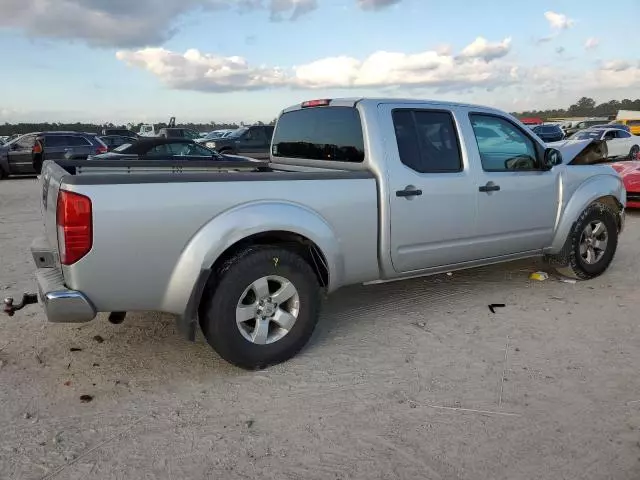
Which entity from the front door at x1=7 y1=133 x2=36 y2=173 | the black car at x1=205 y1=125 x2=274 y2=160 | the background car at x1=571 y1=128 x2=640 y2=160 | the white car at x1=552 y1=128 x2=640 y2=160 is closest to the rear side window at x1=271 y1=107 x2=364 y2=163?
the black car at x1=205 y1=125 x2=274 y2=160

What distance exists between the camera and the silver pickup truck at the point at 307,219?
310cm

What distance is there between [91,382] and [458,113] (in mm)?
3527

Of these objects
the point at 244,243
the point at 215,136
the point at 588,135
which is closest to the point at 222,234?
the point at 244,243

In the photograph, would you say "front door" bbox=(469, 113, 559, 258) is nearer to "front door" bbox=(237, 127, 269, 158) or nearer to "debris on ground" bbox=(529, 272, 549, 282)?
"debris on ground" bbox=(529, 272, 549, 282)

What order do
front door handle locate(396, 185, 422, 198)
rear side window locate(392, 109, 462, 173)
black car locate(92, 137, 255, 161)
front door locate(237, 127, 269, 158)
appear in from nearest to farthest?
front door handle locate(396, 185, 422, 198) → rear side window locate(392, 109, 462, 173) → black car locate(92, 137, 255, 161) → front door locate(237, 127, 269, 158)

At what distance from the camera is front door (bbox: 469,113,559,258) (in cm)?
465

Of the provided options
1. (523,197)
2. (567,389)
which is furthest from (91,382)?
(523,197)

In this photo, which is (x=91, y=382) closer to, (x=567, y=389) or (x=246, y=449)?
(x=246, y=449)

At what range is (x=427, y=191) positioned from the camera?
4.22m

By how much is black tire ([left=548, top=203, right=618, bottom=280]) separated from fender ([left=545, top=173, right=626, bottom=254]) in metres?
0.09

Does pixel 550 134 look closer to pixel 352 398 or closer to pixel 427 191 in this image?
pixel 427 191

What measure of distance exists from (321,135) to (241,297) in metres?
1.86

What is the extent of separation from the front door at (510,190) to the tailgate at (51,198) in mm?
3187

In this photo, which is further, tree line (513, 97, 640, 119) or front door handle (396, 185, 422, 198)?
tree line (513, 97, 640, 119)
